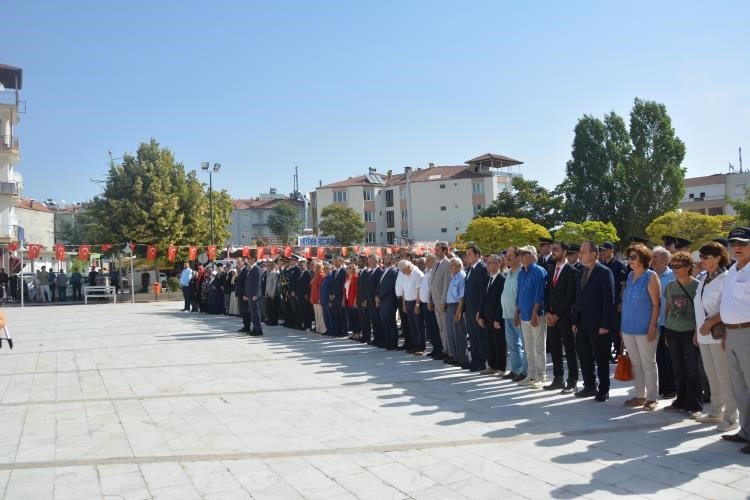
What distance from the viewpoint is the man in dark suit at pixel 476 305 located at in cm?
1065

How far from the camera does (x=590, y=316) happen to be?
824 cm

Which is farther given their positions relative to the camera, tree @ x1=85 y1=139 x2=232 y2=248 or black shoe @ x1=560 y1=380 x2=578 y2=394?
tree @ x1=85 y1=139 x2=232 y2=248

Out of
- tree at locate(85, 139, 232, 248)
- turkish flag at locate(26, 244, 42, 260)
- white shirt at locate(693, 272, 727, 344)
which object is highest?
tree at locate(85, 139, 232, 248)

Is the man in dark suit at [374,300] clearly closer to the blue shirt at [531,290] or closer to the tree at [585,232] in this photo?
the blue shirt at [531,290]

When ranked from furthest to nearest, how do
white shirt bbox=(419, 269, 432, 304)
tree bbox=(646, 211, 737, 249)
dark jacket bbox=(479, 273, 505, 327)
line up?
tree bbox=(646, 211, 737, 249)
white shirt bbox=(419, 269, 432, 304)
dark jacket bbox=(479, 273, 505, 327)

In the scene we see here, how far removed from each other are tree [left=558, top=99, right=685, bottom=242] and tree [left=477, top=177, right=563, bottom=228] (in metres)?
1.21

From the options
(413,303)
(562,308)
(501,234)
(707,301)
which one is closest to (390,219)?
(501,234)

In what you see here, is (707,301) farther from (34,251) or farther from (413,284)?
(34,251)

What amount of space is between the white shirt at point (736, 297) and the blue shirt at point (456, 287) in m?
5.42

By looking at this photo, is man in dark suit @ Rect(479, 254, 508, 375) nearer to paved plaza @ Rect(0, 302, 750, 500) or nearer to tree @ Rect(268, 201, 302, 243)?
paved plaza @ Rect(0, 302, 750, 500)

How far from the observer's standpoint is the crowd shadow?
536 cm

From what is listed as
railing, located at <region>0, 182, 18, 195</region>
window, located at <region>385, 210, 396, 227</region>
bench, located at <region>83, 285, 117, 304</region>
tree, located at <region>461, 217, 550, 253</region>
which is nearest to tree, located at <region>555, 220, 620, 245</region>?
tree, located at <region>461, 217, 550, 253</region>

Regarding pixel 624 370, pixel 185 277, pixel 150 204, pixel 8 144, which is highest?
pixel 8 144

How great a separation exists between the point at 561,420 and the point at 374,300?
7.36m
